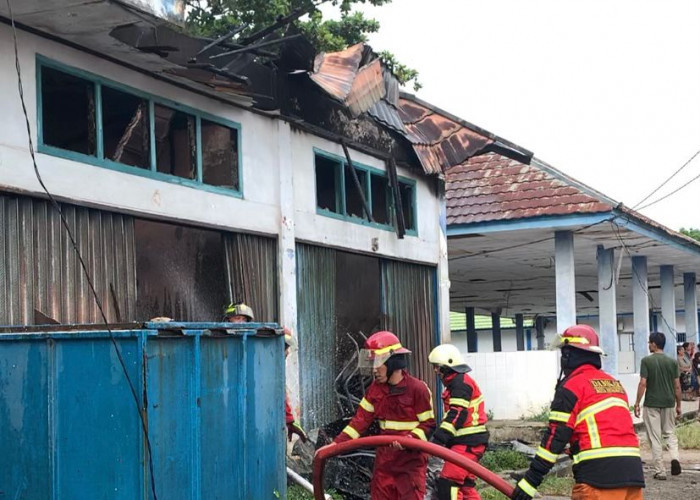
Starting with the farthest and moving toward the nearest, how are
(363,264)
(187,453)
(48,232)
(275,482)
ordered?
1. (363,264)
2. (48,232)
3. (275,482)
4. (187,453)

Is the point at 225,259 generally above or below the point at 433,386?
above

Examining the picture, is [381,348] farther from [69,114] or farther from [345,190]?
[345,190]

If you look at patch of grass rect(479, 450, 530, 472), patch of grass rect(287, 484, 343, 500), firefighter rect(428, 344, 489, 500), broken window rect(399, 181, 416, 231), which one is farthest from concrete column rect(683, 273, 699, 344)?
firefighter rect(428, 344, 489, 500)

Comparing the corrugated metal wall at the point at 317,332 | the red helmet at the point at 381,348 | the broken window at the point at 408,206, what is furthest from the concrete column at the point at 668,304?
the red helmet at the point at 381,348

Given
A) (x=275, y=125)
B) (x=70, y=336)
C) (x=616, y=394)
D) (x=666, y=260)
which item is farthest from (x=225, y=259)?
(x=666, y=260)

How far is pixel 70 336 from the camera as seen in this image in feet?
19.0

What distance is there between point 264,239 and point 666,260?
14132 millimetres

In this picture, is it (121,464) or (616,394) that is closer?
(121,464)

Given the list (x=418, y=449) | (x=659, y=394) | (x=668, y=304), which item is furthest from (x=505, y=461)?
(x=668, y=304)

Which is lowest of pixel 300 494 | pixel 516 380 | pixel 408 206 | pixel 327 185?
Answer: pixel 300 494

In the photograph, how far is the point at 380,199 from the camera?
13.4 metres

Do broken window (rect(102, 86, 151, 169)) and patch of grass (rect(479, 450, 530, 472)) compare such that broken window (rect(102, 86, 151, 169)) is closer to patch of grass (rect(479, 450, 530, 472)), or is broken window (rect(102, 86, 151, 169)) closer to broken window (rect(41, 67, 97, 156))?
broken window (rect(41, 67, 97, 156))

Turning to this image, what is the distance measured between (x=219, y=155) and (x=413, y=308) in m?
4.70

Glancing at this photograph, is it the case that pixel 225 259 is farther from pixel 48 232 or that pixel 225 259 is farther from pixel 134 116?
pixel 48 232
